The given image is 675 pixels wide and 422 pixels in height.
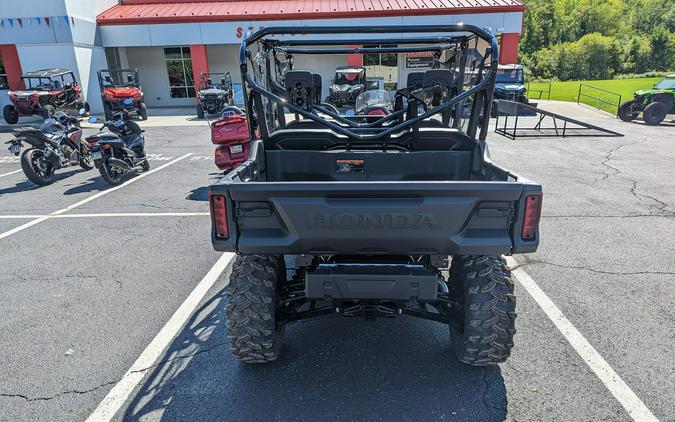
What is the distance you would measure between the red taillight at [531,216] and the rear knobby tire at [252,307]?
158cm

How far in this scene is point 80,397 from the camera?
2.79 m

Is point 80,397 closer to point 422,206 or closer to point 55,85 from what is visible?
point 422,206

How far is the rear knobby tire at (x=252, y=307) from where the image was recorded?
109 inches

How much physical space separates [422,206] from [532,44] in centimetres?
8303

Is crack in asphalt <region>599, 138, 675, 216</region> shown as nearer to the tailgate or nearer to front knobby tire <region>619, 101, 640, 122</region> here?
the tailgate

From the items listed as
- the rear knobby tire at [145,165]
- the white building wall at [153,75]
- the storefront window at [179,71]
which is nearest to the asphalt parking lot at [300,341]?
the rear knobby tire at [145,165]

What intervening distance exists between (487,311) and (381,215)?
0.95 meters

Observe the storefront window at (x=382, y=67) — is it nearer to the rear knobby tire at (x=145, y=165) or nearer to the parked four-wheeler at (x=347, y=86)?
the parked four-wheeler at (x=347, y=86)

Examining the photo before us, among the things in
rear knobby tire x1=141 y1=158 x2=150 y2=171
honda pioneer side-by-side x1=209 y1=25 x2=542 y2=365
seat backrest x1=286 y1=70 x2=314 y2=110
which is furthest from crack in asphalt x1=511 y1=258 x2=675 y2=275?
rear knobby tire x1=141 y1=158 x2=150 y2=171

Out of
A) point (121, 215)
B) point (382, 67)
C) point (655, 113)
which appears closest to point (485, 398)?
point (121, 215)

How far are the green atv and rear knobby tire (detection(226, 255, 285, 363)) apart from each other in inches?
688

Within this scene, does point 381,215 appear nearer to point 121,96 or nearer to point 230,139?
point 230,139

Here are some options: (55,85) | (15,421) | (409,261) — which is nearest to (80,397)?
(15,421)

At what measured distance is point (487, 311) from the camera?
2.69 metres
